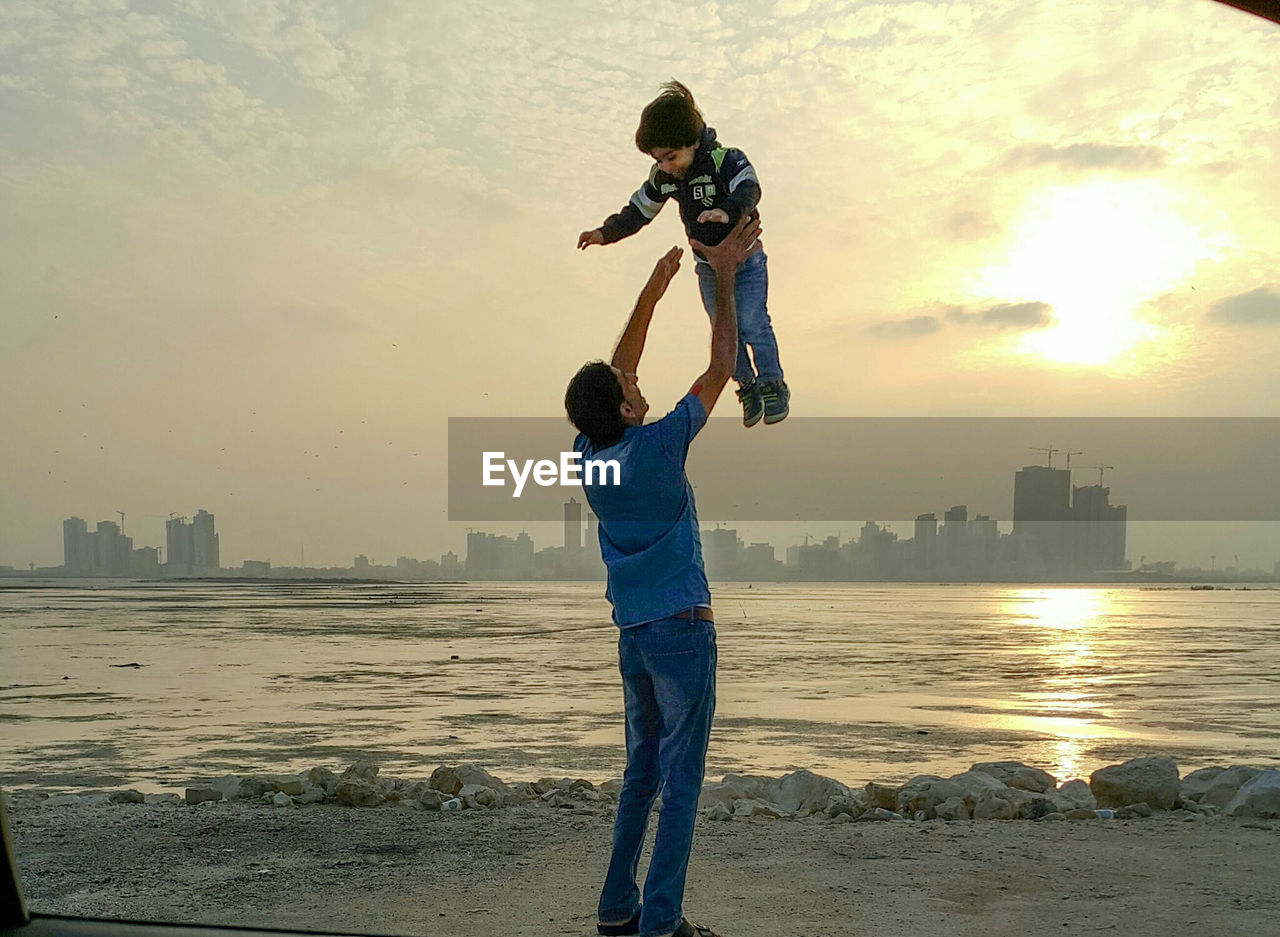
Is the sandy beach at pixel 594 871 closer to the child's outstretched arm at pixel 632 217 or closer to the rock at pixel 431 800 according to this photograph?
the rock at pixel 431 800

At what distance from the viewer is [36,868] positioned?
15.2ft

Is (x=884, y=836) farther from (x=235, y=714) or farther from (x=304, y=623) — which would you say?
(x=304, y=623)

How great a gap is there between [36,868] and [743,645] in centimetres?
1649

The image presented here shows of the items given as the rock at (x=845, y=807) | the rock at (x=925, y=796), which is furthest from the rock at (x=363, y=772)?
the rock at (x=925, y=796)

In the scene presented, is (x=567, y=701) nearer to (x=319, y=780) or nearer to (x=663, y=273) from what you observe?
(x=319, y=780)

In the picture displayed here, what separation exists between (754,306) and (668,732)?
1025 millimetres

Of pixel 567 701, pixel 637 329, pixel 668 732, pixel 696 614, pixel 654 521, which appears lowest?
pixel 567 701

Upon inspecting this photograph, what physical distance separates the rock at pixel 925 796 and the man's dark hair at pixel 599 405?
348 cm

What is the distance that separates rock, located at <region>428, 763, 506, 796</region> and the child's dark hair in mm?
4266

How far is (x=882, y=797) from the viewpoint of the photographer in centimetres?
588

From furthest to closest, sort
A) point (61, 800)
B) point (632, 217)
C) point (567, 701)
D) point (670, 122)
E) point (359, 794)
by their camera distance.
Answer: point (567, 701) < point (61, 800) < point (359, 794) < point (632, 217) < point (670, 122)

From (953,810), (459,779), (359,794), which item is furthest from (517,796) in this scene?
(953,810)

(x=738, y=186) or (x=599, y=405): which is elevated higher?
(x=738, y=186)

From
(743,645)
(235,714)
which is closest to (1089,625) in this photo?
(743,645)
